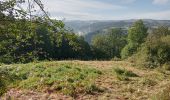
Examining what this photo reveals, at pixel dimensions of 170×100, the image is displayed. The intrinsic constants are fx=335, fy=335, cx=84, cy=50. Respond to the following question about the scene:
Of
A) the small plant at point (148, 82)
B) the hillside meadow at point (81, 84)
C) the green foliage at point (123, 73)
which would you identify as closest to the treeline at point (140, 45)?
the hillside meadow at point (81, 84)

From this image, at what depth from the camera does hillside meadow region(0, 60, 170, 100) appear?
43.3 ft

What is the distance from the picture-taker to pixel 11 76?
17.7 feet

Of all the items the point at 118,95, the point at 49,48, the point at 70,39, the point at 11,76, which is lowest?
the point at 49,48

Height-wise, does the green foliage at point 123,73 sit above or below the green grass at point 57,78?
below

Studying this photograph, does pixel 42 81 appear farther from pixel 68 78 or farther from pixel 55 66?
pixel 55 66

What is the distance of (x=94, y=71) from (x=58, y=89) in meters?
3.73

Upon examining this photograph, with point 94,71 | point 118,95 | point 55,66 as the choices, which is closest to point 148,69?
point 94,71

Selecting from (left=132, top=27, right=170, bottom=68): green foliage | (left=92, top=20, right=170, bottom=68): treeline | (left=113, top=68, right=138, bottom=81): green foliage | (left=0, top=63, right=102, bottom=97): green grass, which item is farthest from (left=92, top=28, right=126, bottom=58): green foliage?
(left=0, top=63, right=102, bottom=97): green grass

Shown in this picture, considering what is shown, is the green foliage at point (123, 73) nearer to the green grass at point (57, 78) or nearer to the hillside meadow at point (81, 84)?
Answer: the hillside meadow at point (81, 84)

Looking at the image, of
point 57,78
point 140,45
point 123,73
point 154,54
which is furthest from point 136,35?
point 57,78

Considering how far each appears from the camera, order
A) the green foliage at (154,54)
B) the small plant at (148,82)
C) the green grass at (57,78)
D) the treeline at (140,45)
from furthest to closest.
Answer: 1. the treeline at (140,45)
2. the green foliage at (154,54)
3. the small plant at (148,82)
4. the green grass at (57,78)

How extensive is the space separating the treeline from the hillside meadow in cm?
396

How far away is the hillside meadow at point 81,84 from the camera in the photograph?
1321cm

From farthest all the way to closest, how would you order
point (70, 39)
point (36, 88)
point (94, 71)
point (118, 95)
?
point (94, 71) → point (36, 88) → point (118, 95) → point (70, 39)
